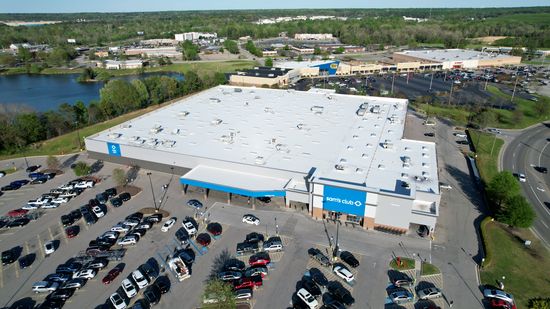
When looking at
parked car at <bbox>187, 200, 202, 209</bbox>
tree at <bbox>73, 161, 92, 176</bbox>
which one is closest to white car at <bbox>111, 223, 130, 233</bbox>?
parked car at <bbox>187, 200, 202, 209</bbox>

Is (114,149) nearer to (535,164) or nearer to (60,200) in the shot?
(60,200)

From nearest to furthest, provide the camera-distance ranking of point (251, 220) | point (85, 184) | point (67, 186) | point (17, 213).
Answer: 1. point (251, 220)
2. point (17, 213)
3. point (67, 186)
4. point (85, 184)

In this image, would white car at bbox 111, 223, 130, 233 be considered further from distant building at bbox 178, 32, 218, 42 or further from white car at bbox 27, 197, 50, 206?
distant building at bbox 178, 32, 218, 42

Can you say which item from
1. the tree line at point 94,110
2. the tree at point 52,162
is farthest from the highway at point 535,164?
the tree line at point 94,110

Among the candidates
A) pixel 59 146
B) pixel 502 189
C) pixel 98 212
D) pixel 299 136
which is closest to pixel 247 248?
pixel 98 212

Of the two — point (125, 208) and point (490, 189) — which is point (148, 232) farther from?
point (490, 189)

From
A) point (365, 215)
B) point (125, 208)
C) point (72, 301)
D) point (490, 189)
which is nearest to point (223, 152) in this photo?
point (125, 208)

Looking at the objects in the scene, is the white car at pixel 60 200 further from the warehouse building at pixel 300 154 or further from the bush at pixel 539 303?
the bush at pixel 539 303
